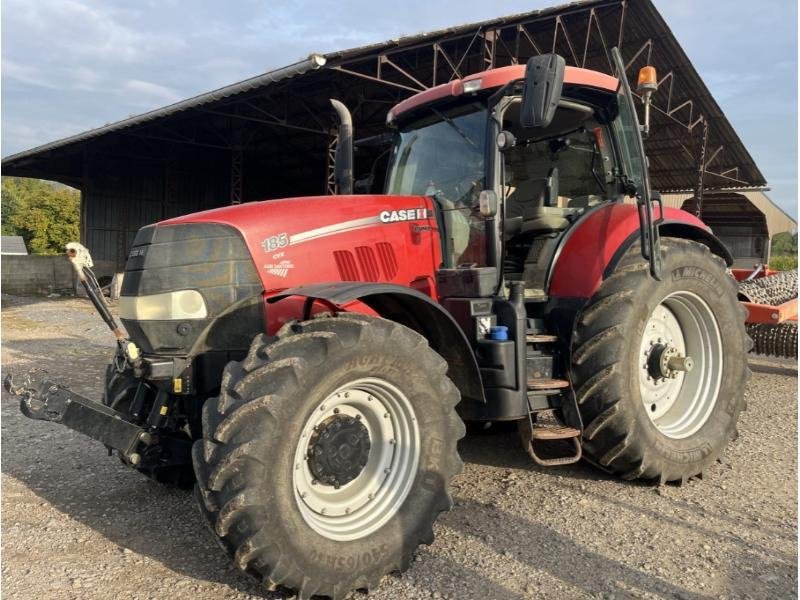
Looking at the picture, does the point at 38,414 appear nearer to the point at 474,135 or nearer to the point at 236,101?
the point at 474,135

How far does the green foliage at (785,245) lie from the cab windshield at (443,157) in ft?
232

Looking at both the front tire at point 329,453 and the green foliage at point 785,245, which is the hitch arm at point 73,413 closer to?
the front tire at point 329,453

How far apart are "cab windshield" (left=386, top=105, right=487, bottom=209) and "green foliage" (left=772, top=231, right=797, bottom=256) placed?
232ft

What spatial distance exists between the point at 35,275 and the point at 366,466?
23188 mm

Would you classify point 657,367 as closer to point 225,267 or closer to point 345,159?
point 345,159

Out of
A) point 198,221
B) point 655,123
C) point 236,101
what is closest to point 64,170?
point 236,101

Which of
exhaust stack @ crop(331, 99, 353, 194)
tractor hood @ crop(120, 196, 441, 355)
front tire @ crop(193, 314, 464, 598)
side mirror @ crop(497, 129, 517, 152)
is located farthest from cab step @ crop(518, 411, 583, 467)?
exhaust stack @ crop(331, 99, 353, 194)

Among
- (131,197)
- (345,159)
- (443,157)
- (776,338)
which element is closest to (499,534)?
(443,157)

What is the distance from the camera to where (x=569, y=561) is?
3.07m

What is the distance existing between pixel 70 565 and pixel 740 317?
4379mm

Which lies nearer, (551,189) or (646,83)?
(646,83)

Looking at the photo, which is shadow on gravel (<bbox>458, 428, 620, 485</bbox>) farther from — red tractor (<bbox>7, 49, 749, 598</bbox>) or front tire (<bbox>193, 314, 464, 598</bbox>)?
front tire (<bbox>193, 314, 464, 598</bbox>)

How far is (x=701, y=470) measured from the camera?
13.4 feet

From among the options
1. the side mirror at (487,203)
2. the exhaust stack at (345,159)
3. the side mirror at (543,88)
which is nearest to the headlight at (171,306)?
the side mirror at (487,203)
